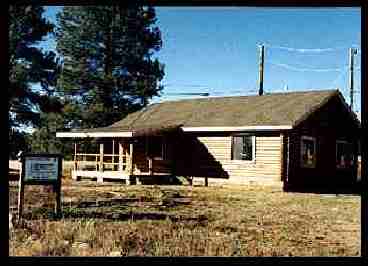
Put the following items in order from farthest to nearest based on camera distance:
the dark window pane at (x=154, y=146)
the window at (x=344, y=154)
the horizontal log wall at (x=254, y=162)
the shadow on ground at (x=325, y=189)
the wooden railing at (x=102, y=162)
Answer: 1. the dark window pane at (x=154, y=146)
2. the window at (x=344, y=154)
3. the wooden railing at (x=102, y=162)
4. the horizontal log wall at (x=254, y=162)
5. the shadow on ground at (x=325, y=189)

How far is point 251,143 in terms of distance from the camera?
76.9 feet

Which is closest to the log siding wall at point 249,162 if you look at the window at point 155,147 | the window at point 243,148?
the window at point 243,148

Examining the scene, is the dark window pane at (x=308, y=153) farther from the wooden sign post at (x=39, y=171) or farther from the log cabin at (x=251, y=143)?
the wooden sign post at (x=39, y=171)

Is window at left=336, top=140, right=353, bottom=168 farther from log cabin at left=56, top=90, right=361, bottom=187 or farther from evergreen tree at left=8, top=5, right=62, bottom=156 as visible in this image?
evergreen tree at left=8, top=5, right=62, bottom=156

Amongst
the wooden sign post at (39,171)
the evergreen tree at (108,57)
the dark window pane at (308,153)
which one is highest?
the evergreen tree at (108,57)

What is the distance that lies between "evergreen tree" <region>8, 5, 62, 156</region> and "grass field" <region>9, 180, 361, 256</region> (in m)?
15.8

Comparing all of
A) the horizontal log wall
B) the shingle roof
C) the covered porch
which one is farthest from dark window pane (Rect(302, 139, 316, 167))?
the covered porch

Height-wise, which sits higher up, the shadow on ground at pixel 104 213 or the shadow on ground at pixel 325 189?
the shadow on ground at pixel 325 189

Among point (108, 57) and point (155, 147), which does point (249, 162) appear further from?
point (108, 57)

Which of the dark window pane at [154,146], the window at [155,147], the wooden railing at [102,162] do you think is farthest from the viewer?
the dark window pane at [154,146]

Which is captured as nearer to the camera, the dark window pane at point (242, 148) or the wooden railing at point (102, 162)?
the dark window pane at point (242, 148)

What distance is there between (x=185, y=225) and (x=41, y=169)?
3.29m

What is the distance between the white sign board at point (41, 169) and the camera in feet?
39.0

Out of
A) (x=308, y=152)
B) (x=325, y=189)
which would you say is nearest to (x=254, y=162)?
(x=308, y=152)
